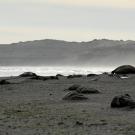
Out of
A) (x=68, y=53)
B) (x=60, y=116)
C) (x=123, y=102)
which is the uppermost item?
(x=68, y=53)

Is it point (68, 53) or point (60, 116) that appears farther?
point (68, 53)

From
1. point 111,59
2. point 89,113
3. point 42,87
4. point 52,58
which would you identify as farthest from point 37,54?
point 89,113

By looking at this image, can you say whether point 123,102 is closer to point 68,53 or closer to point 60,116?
point 60,116

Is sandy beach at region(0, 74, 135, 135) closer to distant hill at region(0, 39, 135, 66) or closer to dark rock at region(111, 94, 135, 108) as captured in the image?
dark rock at region(111, 94, 135, 108)

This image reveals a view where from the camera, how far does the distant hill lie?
117 meters

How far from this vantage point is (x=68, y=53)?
129625mm

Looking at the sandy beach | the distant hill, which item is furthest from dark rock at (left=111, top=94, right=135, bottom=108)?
the distant hill

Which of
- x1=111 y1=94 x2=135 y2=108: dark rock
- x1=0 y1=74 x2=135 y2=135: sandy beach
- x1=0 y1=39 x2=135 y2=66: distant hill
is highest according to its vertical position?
x1=0 y1=39 x2=135 y2=66: distant hill

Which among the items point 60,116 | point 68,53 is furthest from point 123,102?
point 68,53

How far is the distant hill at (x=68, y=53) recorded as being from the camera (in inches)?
4624

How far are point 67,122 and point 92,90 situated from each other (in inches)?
285

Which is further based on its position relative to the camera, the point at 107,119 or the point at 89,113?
the point at 89,113

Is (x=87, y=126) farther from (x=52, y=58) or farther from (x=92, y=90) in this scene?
(x=52, y=58)

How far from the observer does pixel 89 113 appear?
50.7 feet
